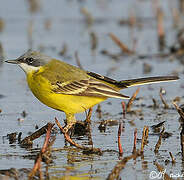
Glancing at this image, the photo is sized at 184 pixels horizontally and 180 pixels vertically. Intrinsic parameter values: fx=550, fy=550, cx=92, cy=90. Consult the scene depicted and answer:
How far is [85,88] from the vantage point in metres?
8.02

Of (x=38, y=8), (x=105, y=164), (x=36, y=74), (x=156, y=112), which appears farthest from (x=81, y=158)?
(x=38, y=8)

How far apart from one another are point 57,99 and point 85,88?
456mm

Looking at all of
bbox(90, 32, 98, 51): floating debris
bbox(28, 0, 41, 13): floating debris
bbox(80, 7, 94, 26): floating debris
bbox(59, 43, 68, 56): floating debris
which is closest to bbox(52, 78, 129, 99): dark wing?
bbox(59, 43, 68, 56): floating debris

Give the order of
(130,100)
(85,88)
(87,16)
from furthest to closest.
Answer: (87,16) → (130,100) → (85,88)

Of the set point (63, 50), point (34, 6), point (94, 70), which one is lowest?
point (94, 70)

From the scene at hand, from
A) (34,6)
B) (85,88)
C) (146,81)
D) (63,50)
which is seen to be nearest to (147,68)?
(63,50)

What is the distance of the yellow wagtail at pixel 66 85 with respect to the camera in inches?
310

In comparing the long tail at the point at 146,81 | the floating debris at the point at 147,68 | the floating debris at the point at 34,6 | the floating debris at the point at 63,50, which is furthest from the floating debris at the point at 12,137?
the floating debris at the point at 34,6

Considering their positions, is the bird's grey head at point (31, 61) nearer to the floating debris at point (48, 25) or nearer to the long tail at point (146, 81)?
the long tail at point (146, 81)

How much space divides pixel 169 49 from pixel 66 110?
6074 mm

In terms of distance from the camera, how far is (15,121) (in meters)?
8.66

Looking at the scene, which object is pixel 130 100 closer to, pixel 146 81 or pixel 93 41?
pixel 146 81

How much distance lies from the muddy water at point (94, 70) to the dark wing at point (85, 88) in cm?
62

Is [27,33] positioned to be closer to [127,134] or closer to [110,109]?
[110,109]
